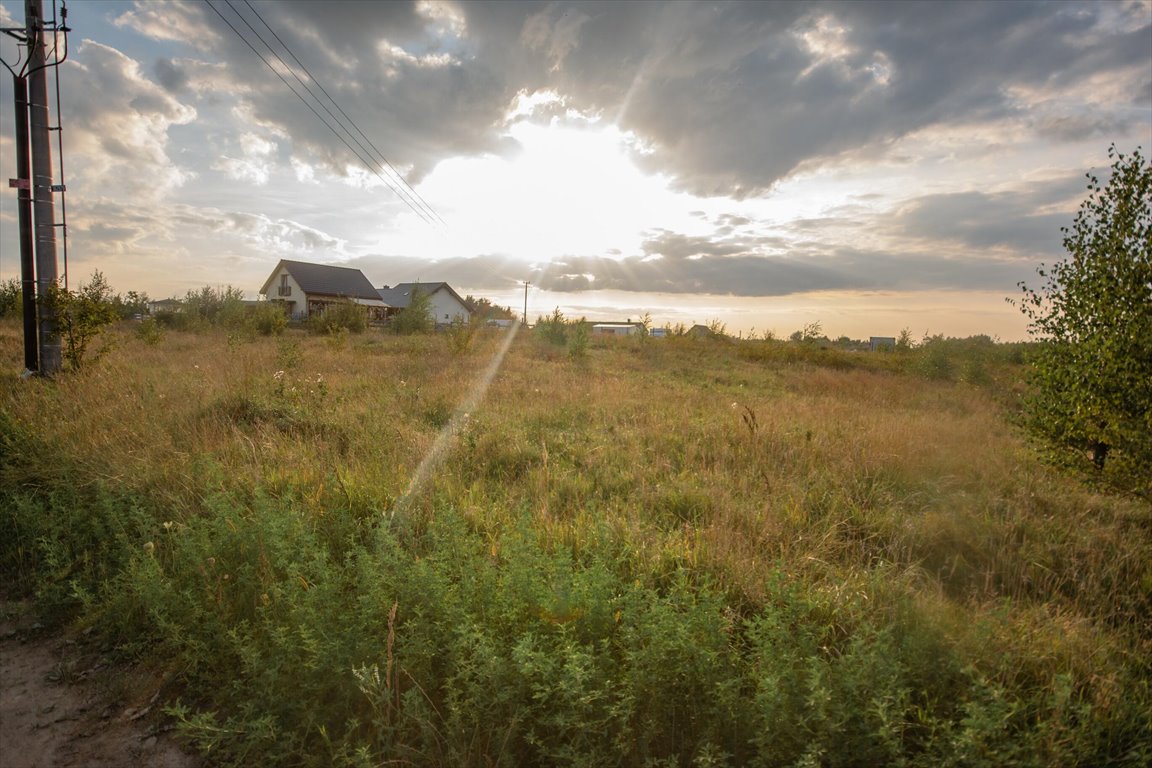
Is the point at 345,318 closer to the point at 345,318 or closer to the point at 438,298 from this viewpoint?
the point at 345,318

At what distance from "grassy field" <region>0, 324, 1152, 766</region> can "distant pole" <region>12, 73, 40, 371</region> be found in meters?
1.55

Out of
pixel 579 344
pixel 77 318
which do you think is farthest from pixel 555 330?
pixel 77 318

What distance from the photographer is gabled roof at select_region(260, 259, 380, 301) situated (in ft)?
155

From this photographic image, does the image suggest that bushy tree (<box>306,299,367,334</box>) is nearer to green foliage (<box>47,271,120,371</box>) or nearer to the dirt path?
green foliage (<box>47,271,120,371</box>)

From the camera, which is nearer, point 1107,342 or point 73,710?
point 73,710

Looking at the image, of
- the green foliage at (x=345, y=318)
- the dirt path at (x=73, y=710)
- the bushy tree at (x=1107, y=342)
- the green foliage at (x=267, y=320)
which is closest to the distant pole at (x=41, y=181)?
the dirt path at (x=73, y=710)

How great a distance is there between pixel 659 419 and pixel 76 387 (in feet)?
28.9

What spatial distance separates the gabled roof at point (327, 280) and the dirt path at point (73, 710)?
47362mm

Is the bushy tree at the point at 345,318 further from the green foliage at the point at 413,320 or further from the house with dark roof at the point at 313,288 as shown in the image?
the house with dark roof at the point at 313,288

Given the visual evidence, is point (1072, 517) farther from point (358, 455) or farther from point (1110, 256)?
point (358, 455)

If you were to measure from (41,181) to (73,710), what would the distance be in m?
9.25

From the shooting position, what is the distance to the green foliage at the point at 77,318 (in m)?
8.24

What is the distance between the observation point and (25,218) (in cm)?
795

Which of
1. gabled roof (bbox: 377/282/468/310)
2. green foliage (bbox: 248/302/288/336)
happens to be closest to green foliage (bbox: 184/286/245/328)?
green foliage (bbox: 248/302/288/336)
